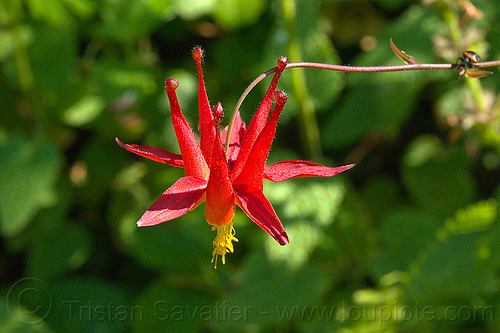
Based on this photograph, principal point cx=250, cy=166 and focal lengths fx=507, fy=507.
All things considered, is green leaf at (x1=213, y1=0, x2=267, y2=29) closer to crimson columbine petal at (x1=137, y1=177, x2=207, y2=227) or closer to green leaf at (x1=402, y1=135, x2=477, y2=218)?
green leaf at (x1=402, y1=135, x2=477, y2=218)

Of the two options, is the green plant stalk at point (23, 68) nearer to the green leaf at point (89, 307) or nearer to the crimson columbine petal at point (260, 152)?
the green leaf at point (89, 307)

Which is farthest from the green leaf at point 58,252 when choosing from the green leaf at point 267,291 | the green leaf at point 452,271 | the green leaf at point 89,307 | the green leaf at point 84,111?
the green leaf at point 452,271

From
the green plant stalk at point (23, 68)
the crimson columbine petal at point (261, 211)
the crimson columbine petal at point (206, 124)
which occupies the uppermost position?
the green plant stalk at point (23, 68)

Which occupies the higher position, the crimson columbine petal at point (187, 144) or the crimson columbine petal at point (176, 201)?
the crimson columbine petal at point (187, 144)

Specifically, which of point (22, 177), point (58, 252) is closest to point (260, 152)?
point (22, 177)

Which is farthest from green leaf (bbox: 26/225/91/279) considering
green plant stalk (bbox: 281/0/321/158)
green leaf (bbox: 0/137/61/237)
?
green plant stalk (bbox: 281/0/321/158)

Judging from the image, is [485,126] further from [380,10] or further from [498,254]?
[380,10]
